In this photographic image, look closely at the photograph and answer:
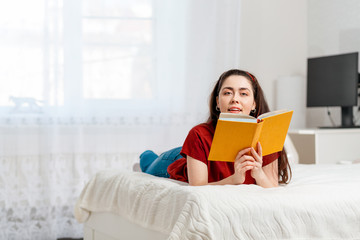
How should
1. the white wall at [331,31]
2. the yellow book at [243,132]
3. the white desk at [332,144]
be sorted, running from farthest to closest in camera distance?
the white wall at [331,31]
the white desk at [332,144]
the yellow book at [243,132]

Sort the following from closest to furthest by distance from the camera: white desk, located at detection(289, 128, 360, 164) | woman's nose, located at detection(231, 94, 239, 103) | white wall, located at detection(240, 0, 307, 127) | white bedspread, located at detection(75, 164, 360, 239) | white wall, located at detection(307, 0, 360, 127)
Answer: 1. white bedspread, located at detection(75, 164, 360, 239)
2. woman's nose, located at detection(231, 94, 239, 103)
3. white desk, located at detection(289, 128, 360, 164)
4. white wall, located at detection(307, 0, 360, 127)
5. white wall, located at detection(240, 0, 307, 127)

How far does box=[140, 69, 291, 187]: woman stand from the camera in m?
1.64

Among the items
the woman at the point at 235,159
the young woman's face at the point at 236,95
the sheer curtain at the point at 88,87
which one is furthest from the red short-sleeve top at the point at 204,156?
the sheer curtain at the point at 88,87

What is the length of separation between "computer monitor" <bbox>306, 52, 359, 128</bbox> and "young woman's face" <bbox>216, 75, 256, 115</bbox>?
5.98 feet

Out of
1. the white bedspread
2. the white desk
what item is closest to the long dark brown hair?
the white bedspread

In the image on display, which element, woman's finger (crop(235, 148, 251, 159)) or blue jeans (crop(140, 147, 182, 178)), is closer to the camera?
woman's finger (crop(235, 148, 251, 159))

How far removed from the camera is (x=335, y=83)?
11.6 feet

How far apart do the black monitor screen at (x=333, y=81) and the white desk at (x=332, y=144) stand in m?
0.22

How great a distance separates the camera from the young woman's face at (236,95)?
70.6 inches

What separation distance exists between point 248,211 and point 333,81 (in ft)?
7.76

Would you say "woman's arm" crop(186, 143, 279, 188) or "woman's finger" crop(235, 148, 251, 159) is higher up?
"woman's finger" crop(235, 148, 251, 159)

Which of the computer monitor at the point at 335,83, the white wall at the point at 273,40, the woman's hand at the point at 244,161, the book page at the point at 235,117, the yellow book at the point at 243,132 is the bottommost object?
the woman's hand at the point at 244,161

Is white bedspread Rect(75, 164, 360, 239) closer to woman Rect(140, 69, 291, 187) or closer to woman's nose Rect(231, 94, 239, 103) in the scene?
woman Rect(140, 69, 291, 187)

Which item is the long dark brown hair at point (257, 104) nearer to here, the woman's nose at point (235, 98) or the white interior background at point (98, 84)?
the woman's nose at point (235, 98)
